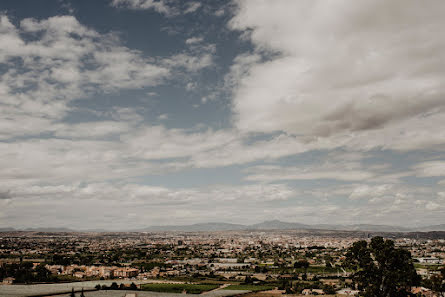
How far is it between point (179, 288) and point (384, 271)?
61.9 m

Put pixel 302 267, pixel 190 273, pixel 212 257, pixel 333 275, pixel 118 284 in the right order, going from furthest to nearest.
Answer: pixel 212 257 → pixel 302 267 → pixel 190 273 → pixel 333 275 → pixel 118 284

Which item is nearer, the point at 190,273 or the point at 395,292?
the point at 395,292

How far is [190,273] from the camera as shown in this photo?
109 metres

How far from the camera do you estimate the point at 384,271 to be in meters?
30.2

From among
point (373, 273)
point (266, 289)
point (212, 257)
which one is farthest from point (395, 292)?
point (212, 257)

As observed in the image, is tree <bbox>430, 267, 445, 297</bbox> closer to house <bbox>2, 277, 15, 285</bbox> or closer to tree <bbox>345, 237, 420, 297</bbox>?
tree <bbox>345, 237, 420, 297</bbox>

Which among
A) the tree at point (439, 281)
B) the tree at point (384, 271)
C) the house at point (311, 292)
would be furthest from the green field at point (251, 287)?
the tree at point (439, 281)

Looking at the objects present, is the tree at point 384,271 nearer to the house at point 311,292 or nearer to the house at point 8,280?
the house at point 311,292

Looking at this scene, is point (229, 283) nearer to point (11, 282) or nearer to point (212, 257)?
point (11, 282)

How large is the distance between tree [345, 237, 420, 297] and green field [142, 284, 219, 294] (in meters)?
55.3

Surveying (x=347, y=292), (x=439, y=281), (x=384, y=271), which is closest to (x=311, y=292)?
(x=347, y=292)

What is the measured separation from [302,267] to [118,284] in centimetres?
5690

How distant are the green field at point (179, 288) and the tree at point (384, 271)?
5532cm

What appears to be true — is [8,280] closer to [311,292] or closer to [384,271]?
[311,292]
